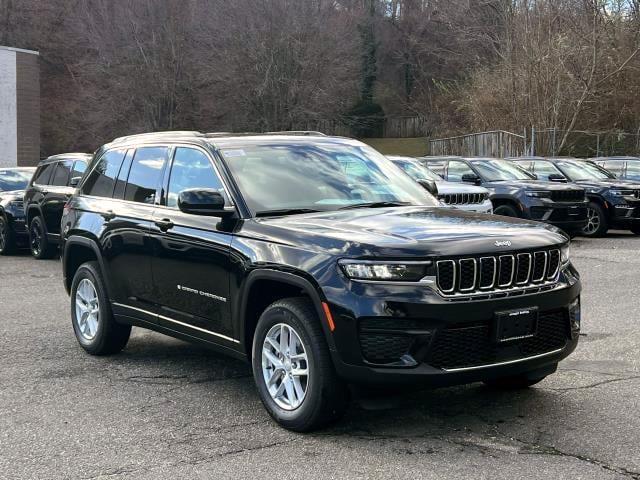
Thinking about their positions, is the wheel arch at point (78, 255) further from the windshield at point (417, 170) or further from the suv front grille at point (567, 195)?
the suv front grille at point (567, 195)

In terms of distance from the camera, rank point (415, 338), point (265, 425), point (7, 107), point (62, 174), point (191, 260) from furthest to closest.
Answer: point (7, 107)
point (62, 174)
point (191, 260)
point (265, 425)
point (415, 338)

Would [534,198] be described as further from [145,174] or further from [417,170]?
[145,174]

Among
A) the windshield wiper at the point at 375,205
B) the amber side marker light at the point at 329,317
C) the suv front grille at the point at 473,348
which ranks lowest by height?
the suv front grille at the point at 473,348

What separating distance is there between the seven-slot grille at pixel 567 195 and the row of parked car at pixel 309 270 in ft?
29.4

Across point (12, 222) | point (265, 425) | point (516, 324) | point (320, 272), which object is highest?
point (320, 272)

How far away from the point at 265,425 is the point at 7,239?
39.9 feet

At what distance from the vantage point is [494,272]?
470 cm

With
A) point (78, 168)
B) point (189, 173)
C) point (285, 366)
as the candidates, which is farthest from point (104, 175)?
point (78, 168)

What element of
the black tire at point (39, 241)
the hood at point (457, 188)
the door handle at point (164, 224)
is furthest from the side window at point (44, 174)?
the door handle at point (164, 224)

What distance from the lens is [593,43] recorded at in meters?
30.3

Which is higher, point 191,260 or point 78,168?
point 78,168

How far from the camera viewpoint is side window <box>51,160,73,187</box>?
1427 centimetres

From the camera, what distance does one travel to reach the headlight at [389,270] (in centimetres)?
455

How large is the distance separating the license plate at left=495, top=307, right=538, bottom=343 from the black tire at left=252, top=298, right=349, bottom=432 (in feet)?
3.09
